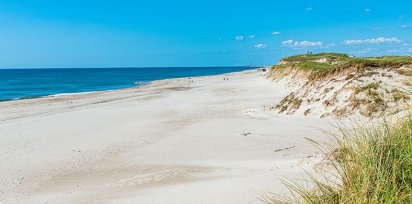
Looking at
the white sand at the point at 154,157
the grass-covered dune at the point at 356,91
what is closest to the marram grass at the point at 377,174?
the white sand at the point at 154,157

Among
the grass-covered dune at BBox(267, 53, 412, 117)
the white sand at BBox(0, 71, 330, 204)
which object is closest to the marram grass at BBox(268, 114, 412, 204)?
the white sand at BBox(0, 71, 330, 204)

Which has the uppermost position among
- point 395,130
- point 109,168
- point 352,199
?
point 395,130

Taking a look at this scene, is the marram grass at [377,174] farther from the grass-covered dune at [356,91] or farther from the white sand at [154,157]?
the grass-covered dune at [356,91]

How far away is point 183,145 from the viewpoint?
11250mm

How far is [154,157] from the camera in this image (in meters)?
10.1

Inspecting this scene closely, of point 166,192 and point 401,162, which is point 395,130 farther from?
point 166,192

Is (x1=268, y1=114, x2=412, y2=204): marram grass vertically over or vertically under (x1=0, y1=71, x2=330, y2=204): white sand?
over

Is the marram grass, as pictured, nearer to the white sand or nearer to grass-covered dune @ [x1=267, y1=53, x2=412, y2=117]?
the white sand

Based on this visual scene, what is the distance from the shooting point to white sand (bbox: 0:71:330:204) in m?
6.96

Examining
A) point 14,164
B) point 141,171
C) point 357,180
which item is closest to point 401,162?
point 357,180

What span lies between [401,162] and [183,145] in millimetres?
7942

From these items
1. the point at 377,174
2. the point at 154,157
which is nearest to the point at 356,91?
the point at 154,157

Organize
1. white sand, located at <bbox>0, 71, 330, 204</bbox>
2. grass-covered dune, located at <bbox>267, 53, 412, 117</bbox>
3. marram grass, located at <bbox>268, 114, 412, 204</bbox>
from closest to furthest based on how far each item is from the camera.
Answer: marram grass, located at <bbox>268, 114, 412, 204</bbox>, white sand, located at <bbox>0, 71, 330, 204</bbox>, grass-covered dune, located at <bbox>267, 53, 412, 117</bbox>

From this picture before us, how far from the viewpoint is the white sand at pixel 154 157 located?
6965mm
